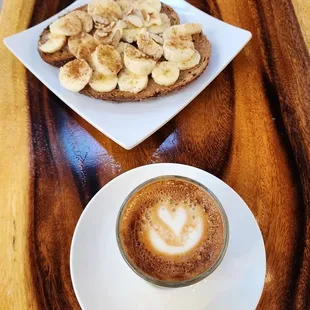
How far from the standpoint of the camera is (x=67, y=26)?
1.43 m

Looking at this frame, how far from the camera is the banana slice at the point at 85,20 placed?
57.7 inches

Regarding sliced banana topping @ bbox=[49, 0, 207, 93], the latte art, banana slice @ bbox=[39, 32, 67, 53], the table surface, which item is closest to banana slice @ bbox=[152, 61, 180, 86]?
sliced banana topping @ bbox=[49, 0, 207, 93]

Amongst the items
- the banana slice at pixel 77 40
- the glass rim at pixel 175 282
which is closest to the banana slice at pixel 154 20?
the banana slice at pixel 77 40

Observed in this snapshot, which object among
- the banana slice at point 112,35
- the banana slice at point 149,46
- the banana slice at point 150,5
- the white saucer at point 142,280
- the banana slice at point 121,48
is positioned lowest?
the white saucer at point 142,280

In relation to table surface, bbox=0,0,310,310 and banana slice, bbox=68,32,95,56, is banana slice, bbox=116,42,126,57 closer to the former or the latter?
banana slice, bbox=68,32,95,56

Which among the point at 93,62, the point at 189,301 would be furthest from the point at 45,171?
the point at 189,301

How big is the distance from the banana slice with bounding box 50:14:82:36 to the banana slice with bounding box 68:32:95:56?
0.6 inches

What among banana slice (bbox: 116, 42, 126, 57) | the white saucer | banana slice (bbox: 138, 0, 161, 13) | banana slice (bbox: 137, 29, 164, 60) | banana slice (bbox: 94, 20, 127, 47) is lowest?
the white saucer

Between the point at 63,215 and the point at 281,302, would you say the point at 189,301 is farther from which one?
the point at 63,215

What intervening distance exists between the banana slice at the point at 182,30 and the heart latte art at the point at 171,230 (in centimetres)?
59

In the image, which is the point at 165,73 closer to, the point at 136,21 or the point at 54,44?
the point at 136,21

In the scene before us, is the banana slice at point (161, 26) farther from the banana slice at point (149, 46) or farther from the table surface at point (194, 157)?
the table surface at point (194, 157)

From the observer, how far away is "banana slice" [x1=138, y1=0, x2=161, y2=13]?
59.1 inches

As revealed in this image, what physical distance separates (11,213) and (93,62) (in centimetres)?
54
